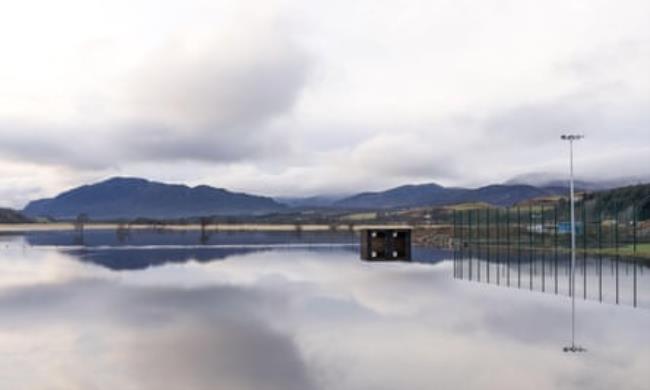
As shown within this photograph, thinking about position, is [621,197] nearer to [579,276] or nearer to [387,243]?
[387,243]

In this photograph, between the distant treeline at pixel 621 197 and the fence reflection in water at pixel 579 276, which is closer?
the fence reflection in water at pixel 579 276

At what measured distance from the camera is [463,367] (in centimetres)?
955

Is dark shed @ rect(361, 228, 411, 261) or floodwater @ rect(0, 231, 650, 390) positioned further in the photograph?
dark shed @ rect(361, 228, 411, 261)

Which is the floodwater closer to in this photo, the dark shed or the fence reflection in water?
the fence reflection in water

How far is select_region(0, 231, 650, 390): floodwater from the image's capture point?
902 cm

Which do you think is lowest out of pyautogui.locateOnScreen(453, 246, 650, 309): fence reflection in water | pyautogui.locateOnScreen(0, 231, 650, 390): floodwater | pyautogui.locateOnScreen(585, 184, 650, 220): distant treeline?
pyautogui.locateOnScreen(453, 246, 650, 309): fence reflection in water

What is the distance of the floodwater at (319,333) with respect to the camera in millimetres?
9016

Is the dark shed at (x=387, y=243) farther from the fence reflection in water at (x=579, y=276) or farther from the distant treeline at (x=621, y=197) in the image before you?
the distant treeline at (x=621, y=197)

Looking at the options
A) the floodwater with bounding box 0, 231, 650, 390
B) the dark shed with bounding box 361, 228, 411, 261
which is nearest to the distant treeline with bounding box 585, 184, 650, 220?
the dark shed with bounding box 361, 228, 411, 261

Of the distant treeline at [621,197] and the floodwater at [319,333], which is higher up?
the distant treeline at [621,197]

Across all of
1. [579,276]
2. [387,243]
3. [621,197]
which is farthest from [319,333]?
[621,197]

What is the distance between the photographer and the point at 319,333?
12227 millimetres

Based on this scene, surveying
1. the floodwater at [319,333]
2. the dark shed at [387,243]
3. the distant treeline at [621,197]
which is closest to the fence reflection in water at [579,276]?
the floodwater at [319,333]

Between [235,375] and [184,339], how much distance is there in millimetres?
2981
